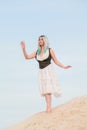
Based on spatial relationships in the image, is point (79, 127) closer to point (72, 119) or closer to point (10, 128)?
point (72, 119)

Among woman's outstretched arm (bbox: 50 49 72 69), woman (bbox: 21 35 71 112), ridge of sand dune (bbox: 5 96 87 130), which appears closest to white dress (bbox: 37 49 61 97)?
woman (bbox: 21 35 71 112)

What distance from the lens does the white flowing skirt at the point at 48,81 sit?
48.5ft

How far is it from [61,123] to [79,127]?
0.79m

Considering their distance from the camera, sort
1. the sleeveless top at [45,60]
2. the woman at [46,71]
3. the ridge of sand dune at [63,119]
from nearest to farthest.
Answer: the ridge of sand dune at [63,119]
the woman at [46,71]
the sleeveless top at [45,60]

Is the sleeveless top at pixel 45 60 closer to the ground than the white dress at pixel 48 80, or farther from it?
farther from it

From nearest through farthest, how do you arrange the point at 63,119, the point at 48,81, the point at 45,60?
the point at 63,119
the point at 48,81
the point at 45,60

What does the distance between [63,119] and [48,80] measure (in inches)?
54.7

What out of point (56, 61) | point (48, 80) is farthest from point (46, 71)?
point (56, 61)

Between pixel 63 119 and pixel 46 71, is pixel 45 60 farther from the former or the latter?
pixel 63 119

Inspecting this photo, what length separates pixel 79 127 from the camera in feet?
44.1

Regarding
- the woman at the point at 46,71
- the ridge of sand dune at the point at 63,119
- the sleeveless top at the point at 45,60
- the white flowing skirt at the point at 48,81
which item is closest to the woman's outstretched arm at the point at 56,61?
the woman at the point at 46,71

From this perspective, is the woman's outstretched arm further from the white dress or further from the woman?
the white dress

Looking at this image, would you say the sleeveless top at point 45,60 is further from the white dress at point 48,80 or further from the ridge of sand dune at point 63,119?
the ridge of sand dune at point 63,119

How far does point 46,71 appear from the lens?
14.9 metres
